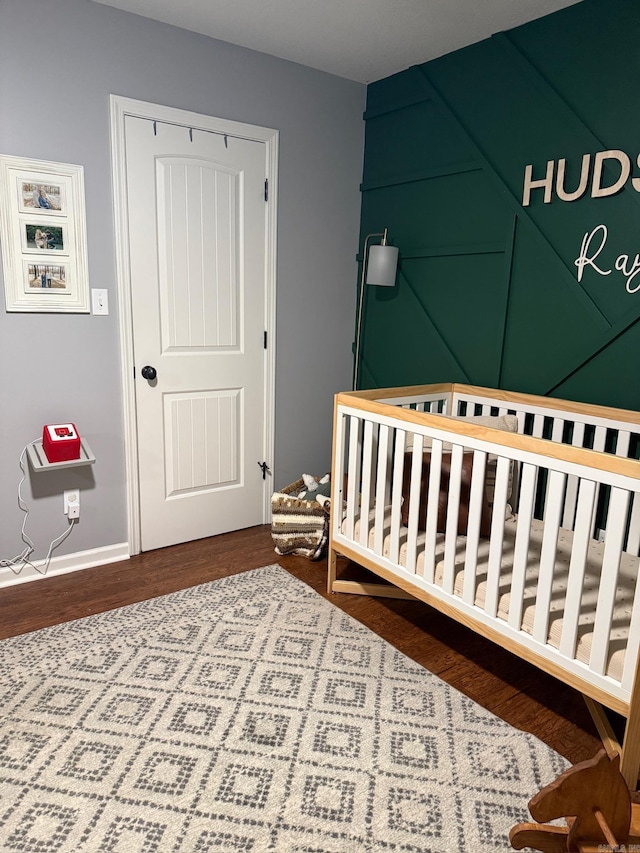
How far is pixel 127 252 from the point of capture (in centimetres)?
262

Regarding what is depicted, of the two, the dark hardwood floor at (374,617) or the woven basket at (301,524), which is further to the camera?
the woven basket at (301,524)

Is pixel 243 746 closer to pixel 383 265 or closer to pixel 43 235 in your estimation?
pixel 43 235

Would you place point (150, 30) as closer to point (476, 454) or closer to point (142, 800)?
point (476, 454)

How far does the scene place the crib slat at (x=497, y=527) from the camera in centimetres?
174

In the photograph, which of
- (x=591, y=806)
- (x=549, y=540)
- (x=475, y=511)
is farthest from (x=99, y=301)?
(x=591, y=806)

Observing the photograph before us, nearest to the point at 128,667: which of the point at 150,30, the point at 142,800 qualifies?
the point at 142,800

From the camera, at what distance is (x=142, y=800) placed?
1467mm

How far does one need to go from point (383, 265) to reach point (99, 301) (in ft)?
4.55

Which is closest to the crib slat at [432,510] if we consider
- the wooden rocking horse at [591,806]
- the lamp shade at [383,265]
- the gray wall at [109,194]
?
the wooden rocking horse at [591,806]

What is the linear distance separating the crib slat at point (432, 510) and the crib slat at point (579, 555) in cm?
51

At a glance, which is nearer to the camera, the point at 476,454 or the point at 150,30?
the point at 476,454

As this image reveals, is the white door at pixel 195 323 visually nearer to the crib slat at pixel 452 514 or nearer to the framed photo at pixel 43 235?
the framed photo at pixel 43 235

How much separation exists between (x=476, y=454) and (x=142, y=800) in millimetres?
1313

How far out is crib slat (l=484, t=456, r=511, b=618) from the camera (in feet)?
5.72
